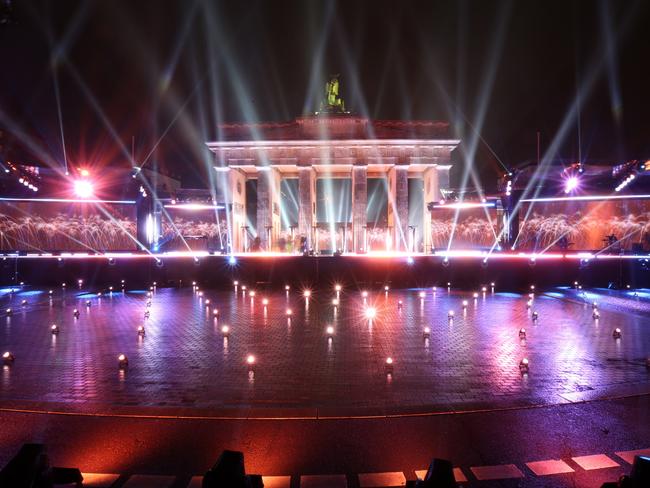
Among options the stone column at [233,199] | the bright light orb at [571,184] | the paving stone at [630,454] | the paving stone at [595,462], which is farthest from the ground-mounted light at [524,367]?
the stone column at [233,199]

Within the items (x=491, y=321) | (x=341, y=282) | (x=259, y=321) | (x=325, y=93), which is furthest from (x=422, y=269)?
(x=325, y=93)

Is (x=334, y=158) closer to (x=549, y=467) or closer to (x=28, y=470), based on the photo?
(x=549, y=467)

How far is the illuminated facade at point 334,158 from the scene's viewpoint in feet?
142

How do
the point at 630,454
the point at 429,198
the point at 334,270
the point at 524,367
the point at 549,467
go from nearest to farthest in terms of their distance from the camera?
1. the point at 549,467
2. the point at 630,454
3. the point at 524,367
4. the point at 334,270
5. the point at 429,198

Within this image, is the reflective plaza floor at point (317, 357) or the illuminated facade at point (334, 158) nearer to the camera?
the reflective plaza floor at point (317, 357)

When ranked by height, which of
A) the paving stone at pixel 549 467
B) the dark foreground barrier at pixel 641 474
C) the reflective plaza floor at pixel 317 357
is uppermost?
the dark foreground barrier at pixel 641 474

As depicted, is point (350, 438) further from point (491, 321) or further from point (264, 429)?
point (491, 321)

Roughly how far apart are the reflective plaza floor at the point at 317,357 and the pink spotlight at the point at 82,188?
48.6 ft

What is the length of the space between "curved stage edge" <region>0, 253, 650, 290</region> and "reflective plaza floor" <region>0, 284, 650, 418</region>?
228 inches

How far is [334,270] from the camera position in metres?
23.2

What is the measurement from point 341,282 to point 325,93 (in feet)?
98.9

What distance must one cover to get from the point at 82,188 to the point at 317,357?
26991mm

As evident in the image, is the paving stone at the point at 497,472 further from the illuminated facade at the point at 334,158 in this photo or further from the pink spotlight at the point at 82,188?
the illuminated facade at the point at 334,158

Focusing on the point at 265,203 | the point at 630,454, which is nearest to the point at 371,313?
the point at 630,454
